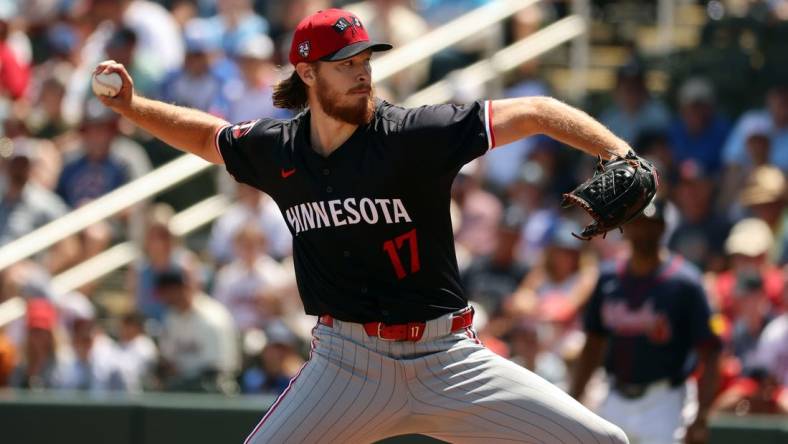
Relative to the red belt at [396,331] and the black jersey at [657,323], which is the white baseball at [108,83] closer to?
the red belt at [396,331]

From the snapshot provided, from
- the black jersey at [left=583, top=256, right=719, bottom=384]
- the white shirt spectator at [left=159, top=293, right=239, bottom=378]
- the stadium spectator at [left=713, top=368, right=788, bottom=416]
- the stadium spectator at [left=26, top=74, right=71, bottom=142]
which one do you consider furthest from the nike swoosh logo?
the stadium spectator at [left=26, top=74, right=71, bottom=142]

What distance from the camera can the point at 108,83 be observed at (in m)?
5.45

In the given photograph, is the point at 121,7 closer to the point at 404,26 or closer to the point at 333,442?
the point at 404,26

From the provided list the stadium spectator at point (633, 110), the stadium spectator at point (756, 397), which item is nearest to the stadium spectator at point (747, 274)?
the stadium spectator at point (756, 397)

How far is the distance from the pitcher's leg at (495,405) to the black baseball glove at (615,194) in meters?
0.61

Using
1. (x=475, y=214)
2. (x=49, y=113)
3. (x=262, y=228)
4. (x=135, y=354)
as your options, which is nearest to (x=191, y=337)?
(x=135, y=354)

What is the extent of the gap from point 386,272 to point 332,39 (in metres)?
0.82

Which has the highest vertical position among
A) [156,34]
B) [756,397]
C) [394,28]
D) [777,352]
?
[156,34]

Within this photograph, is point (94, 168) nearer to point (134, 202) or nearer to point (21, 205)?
point (21, 205)

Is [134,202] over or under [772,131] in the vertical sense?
over

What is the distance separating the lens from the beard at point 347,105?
16.9 ft

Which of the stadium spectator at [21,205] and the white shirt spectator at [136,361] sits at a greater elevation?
the stadium spectator at [21,205]

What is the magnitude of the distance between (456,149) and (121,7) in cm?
812

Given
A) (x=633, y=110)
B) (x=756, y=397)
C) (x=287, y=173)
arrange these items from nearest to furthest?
1. (x=287, y=173)
2. (x=756, y=397)
3. (x=633, y=110)
